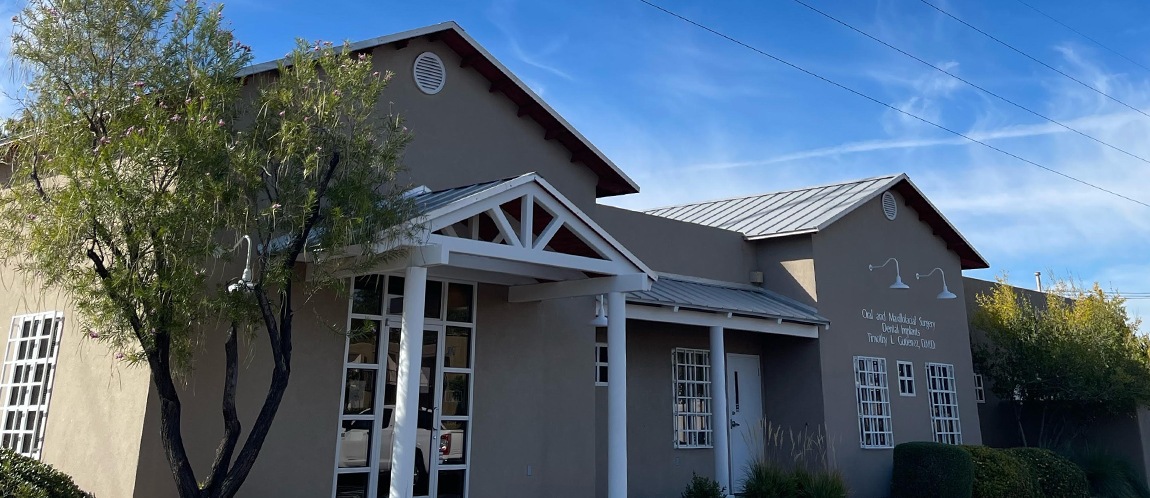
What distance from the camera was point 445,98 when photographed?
1109cm

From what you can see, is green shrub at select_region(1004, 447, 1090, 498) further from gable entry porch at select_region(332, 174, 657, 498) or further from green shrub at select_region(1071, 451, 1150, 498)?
gable entry porch at select_region(332, 174, 657, 498)

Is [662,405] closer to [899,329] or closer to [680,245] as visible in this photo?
[680,245]

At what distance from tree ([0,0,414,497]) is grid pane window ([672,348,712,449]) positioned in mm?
7285

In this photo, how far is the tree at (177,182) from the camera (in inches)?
279

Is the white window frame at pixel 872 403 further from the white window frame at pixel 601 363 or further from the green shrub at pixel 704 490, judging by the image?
the white window frame at pixel 601 363

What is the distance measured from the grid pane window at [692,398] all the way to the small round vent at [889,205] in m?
5.03

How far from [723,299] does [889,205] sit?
16.7 ft

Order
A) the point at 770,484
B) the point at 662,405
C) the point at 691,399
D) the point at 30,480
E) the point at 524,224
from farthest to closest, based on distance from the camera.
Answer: the point at 691,399 → the point at 662,405 → the point at 770,484 → the point at 524,224 → the point at 30,480

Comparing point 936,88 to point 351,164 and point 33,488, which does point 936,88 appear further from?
point 33,488

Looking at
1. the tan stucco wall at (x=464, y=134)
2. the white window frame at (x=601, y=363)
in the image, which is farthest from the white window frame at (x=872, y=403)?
the tan stucco wall at (x=464, y=134)

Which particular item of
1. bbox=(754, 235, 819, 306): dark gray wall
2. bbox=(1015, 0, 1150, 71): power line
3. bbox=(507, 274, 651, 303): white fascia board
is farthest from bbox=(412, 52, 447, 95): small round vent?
bbox=(1015, 0, 1150, 71): power line

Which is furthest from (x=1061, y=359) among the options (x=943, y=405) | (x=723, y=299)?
(x=723, y=299)

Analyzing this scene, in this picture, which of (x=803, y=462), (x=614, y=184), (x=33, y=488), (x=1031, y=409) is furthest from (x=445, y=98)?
(x=1031, y=409)

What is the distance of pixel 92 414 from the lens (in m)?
8.74
